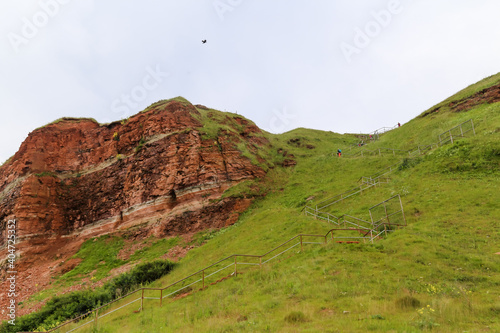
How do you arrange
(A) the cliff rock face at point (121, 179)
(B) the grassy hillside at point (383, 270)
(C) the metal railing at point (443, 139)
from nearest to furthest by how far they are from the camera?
(B) the grassy hillside at point (383, 270) → (C) the metal railing at point (443, 139) → (A) the cliff rock face at point (121, 179)

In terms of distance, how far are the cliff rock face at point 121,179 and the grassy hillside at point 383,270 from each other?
7.64 meters

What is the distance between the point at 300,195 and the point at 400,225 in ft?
54.7

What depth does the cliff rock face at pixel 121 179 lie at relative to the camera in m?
33.8

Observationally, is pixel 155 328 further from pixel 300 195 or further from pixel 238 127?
pixel 238 127

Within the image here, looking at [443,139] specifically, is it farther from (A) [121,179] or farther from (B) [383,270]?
(A) [121,179]

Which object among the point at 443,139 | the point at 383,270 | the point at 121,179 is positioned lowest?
the point at 383,270

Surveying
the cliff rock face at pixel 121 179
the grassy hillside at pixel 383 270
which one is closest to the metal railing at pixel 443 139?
the grassy hillside at pixel 383 270

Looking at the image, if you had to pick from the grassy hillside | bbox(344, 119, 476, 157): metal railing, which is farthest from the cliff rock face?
bbox(344, 119, 476, 157): metal railing

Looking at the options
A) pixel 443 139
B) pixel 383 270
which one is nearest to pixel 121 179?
pixel 383 270

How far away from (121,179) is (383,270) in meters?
37.6

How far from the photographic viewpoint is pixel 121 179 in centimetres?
4031

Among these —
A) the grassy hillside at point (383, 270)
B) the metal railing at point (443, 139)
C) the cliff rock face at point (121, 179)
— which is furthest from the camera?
the cliff rock face at point (121, 179)

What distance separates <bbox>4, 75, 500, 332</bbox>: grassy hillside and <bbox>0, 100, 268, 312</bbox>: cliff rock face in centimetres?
764

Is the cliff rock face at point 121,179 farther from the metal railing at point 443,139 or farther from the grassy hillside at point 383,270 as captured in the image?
the metal railing at point 443,139
